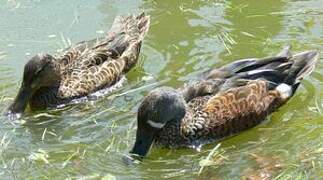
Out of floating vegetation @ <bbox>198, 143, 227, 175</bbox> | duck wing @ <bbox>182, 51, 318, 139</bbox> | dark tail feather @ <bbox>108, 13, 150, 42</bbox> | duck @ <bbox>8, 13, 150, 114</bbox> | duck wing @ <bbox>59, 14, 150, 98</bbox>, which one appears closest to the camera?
floating vegetation @ <bbox>198, 143, 227, 175</bbox>

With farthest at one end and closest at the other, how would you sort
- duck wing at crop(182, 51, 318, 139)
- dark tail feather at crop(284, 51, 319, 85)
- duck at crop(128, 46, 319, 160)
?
dark tail feather at crop(284, 51, 319, 85) → duck wing at crop(182, 51, 318, 139) → duck at crop(128, 46, 319, 160)

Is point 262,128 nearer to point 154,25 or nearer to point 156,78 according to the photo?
point 156,78

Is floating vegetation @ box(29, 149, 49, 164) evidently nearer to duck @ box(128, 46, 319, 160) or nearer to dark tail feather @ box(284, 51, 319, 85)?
duck @ box(128, 46, 319, 160)

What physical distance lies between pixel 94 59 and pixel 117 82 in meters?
0.32

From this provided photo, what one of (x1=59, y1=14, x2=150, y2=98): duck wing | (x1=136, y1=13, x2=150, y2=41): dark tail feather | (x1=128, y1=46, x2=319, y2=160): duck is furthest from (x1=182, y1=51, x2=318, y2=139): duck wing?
(x1=136, y1=13, x2=150, y2=41): dark tail feather

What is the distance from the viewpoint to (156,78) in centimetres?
777

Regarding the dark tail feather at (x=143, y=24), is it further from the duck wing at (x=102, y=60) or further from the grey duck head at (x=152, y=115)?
the grey duck head at (x=152, y=115)

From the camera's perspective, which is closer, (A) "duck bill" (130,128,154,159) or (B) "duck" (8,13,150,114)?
(A) "duck bill" (130,128,154,159)

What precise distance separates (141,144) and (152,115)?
24 centimetres

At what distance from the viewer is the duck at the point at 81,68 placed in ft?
24.3

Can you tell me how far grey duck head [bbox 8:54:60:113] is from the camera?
725 centimetres

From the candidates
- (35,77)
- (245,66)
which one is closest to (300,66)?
(245,66)

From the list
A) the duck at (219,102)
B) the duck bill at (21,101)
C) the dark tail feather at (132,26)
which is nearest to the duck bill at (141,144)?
the duck at (219,102)

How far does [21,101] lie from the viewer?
725 centimetres
